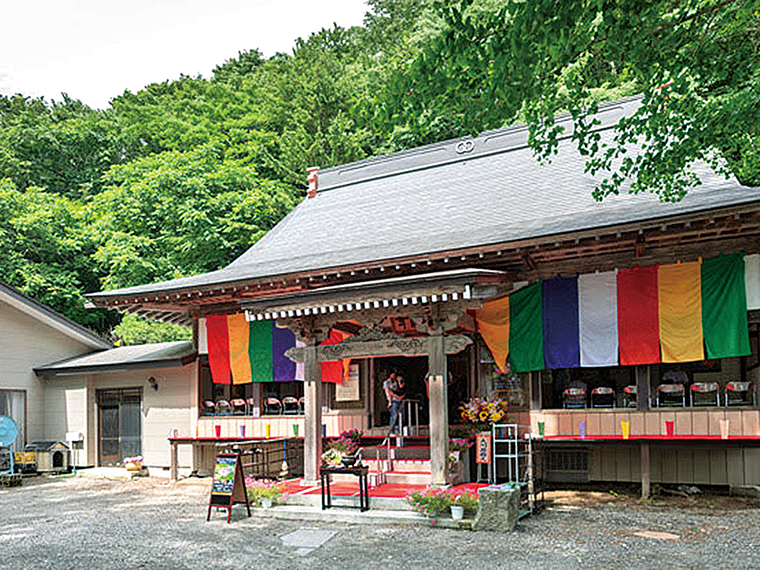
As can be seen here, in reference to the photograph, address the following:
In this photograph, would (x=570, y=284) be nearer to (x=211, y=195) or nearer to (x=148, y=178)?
(x=211, y=195)

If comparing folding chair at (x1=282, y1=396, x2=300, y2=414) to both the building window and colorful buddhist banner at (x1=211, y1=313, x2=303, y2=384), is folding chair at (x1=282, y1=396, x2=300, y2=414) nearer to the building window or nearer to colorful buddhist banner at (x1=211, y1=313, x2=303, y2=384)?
colorful buddhist banner at (x1=211, y1=313, x2=303, y2=384)

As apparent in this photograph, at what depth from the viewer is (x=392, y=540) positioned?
904 cm

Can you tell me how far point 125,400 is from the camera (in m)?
18.0

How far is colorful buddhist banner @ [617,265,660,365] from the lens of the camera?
11461 millimetres

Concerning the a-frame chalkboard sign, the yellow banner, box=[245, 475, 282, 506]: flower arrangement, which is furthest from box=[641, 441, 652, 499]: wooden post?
the yellow banner

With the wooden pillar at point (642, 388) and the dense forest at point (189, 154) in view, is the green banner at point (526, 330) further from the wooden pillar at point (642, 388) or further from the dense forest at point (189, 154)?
the dense forest at point (189, 154)

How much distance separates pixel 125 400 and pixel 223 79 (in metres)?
21.6

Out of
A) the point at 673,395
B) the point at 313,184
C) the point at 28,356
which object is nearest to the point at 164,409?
the point at 28,356

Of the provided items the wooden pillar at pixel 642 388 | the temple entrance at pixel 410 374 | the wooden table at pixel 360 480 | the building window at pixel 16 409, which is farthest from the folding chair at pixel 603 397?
the building window at pixel 16 409

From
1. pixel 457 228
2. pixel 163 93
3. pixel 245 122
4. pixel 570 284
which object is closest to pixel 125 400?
pixel 457 228

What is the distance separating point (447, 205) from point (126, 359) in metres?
8.70

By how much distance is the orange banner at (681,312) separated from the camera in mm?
11156

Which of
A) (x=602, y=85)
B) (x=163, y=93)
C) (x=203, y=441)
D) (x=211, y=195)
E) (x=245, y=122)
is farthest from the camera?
(x=163, y=93)

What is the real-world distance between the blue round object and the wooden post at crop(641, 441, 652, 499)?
45.9ft
